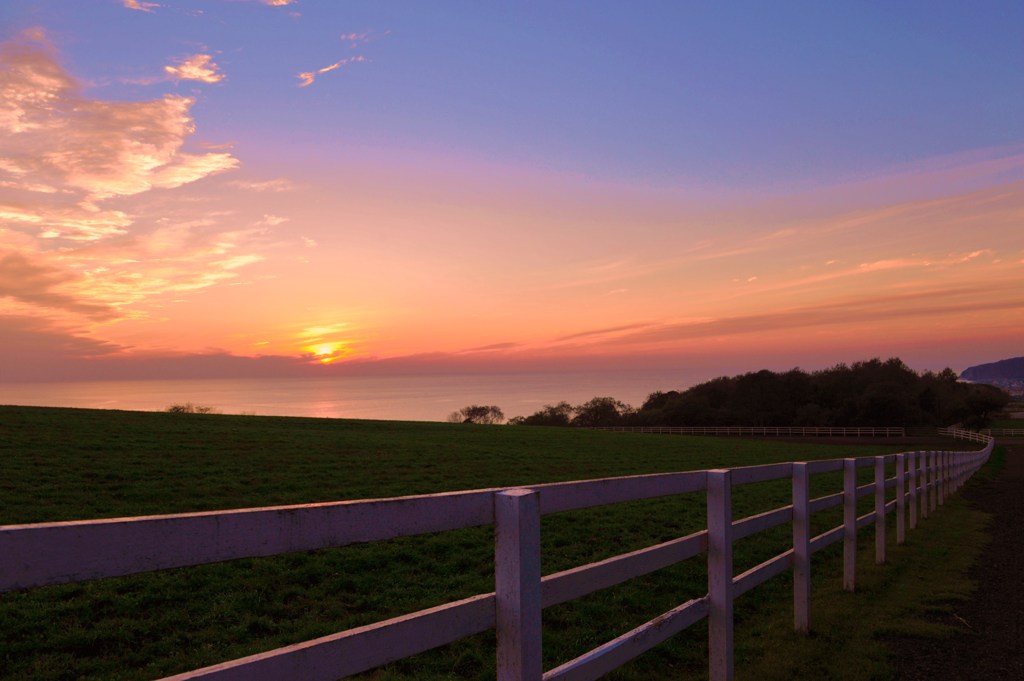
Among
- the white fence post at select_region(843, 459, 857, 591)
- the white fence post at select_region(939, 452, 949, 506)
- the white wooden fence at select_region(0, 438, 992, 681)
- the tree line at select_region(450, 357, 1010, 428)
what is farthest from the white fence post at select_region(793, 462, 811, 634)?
the tree line at select_region(450, 357, 1010, 428)

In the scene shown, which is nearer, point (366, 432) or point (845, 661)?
point (845, 661)

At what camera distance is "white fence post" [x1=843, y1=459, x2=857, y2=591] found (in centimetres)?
814

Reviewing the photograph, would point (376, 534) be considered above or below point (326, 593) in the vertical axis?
above

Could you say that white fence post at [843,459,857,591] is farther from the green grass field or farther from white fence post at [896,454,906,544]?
white fence post at [896,454,906,544]

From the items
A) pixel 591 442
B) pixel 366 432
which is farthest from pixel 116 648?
pixel 591 442

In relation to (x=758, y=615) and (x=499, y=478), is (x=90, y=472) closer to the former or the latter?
(x=499, y=478)

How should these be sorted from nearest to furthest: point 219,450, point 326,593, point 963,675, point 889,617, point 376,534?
point 376,534, point 963,675, point 889,617, point 326,593, point 219,450

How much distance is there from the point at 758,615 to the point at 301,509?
21.6ft

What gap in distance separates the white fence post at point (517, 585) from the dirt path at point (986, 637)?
13.6ft

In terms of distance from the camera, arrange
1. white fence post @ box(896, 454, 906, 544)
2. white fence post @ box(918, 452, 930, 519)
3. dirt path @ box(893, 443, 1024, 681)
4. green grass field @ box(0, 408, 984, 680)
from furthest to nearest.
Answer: white fence post @ box(918, 452, 930, 519), white fence post @ box(896, 454, 906, 544), green grass field @ box(0, 408, 984, 680), dirt path @ box(893, 443, 1024, 681)

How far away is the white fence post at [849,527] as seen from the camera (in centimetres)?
814

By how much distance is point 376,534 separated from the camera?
98.7 inches

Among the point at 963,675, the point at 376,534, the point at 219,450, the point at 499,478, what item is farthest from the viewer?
the point at 219,450

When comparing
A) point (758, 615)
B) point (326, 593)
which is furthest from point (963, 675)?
point (326, 593)
